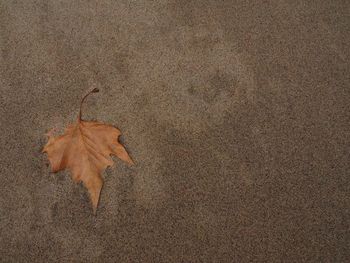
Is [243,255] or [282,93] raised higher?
[282,93]

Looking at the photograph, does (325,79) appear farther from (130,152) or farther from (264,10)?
(130,152)

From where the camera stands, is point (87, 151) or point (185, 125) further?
point (185, 125)

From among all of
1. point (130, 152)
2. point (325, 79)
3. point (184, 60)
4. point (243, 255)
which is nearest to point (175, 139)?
point (130, 152)
